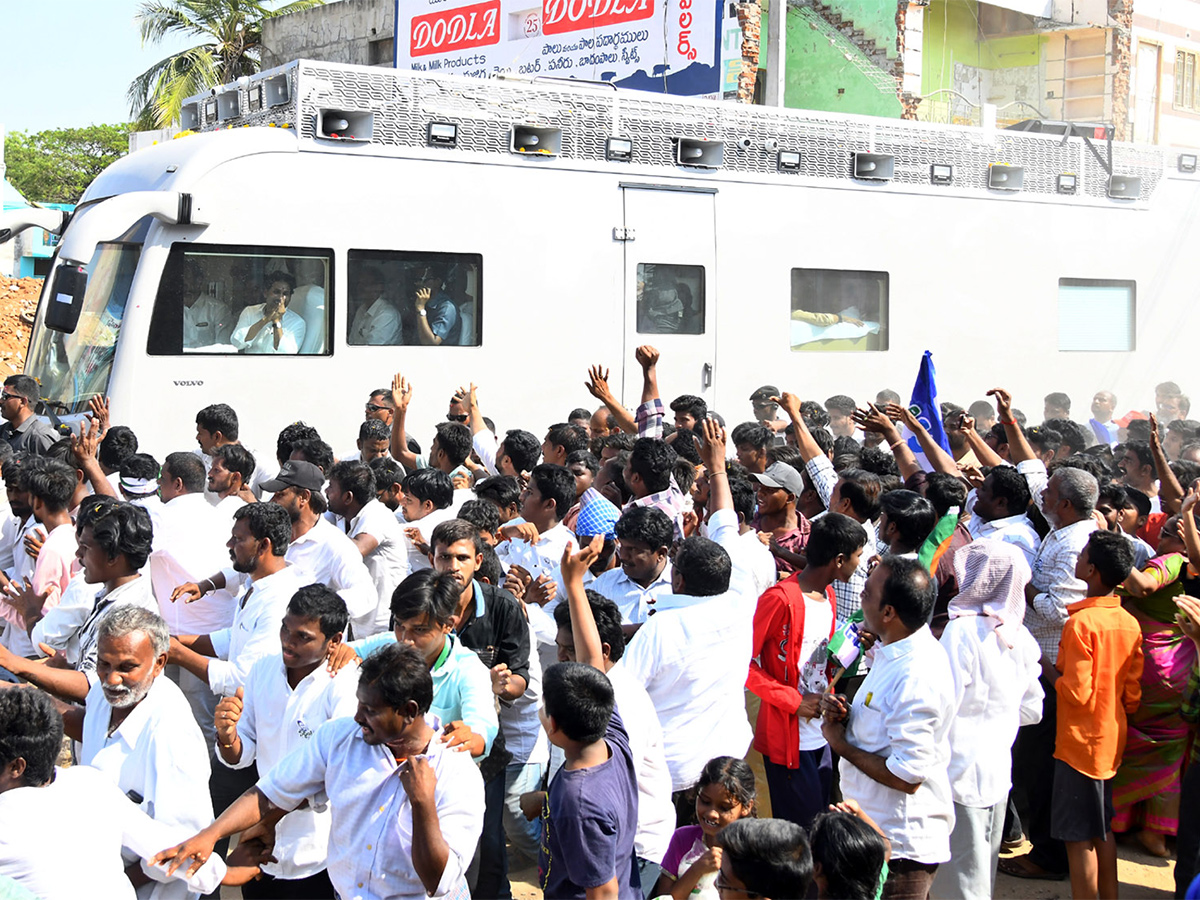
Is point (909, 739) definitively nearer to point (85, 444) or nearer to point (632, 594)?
point (632, 594)

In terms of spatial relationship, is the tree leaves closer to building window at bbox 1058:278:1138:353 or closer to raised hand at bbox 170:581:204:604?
building window at bbox 1058:278:1138:353

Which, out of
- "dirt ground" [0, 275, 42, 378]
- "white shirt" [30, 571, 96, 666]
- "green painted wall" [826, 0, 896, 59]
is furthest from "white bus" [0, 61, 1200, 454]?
"dirt ground" [0, 275, 42, 378]

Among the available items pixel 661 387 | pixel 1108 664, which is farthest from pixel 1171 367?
pixel 1108 664

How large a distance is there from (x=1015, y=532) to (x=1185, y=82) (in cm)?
2216

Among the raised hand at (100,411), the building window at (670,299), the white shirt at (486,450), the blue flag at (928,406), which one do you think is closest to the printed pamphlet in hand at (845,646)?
the blue flag at (928,406)

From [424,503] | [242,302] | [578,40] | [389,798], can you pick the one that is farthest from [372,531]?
[578,40]

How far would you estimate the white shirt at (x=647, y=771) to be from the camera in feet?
12.0

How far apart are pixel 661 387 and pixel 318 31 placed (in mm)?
20122

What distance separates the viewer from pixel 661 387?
32.4ft

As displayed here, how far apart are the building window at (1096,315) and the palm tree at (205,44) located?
20.6 meters

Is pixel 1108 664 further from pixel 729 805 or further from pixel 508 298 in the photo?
pixel 508 298

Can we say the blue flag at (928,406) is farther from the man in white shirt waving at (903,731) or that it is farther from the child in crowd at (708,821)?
the child in crowd at (708,821)

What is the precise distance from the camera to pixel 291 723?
3.75 metres

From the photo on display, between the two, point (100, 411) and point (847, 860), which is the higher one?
point (100, 411)
